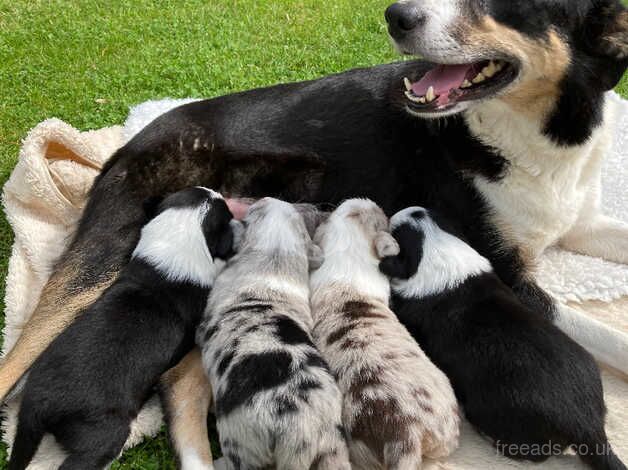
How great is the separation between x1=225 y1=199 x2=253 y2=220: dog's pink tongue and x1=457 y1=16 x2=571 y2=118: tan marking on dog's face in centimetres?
149

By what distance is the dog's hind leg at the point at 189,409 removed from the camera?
307 centimetres

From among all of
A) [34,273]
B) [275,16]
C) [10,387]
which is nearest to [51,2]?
[275,16]

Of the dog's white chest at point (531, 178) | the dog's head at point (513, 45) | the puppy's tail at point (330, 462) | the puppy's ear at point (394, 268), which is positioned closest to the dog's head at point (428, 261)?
the puppy's ear at point (394, 268)

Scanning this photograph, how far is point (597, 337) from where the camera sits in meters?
3.48

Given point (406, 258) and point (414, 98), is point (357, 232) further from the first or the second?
point (414, 98)

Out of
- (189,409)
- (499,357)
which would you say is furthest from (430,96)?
(189,409)

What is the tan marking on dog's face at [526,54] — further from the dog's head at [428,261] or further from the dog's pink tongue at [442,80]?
the dog's head at [428,261]

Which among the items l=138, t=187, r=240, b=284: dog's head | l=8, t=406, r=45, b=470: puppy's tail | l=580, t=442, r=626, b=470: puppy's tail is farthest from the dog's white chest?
l=8, t=406, r=45, b=470: puppy's tail

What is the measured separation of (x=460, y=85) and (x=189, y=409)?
2025 mm

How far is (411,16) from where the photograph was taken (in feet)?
10.3

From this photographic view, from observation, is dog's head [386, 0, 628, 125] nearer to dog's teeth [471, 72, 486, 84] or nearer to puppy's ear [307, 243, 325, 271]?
dog's teeth [471, 72, 486, 84]

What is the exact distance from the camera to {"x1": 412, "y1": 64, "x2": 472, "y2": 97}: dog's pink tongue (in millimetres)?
3387

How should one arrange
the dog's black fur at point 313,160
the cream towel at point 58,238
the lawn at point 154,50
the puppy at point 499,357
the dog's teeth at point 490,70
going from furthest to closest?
the lawn at point 154,50, the dog's black fur at point 313,160, the dog's teeth at point 490,70, the cream towel at point 58,238, the puppy at point 499,357

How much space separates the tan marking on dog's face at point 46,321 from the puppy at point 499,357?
4.95 feet
